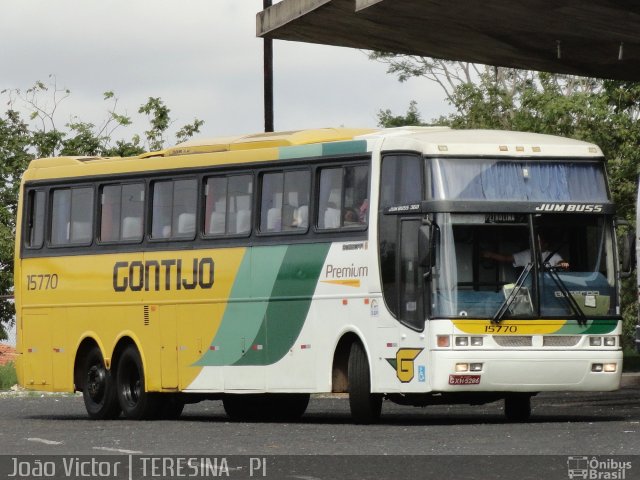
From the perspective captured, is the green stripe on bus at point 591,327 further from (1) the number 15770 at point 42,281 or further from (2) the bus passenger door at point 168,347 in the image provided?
(1) the number 15770 at point 42,281

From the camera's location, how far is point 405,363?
63.3 feet

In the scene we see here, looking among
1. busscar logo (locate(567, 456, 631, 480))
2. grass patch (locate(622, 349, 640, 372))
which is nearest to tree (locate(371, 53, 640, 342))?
grass patch (locate(622, 349, 640, 372))

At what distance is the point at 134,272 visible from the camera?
909 inches

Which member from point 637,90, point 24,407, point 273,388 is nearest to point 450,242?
point 273,388

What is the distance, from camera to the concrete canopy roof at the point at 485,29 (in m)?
24.6

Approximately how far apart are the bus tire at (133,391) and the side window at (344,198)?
3938 millimetres

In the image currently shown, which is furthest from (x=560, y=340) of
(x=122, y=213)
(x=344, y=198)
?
(x=122, y=213)

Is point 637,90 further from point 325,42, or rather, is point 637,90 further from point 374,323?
point 374,323

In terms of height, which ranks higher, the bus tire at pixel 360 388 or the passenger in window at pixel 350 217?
the passenger in window at pixel 350 217

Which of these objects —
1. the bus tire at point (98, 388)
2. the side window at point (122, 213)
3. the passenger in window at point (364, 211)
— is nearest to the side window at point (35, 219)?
the side window at point (122, 213)

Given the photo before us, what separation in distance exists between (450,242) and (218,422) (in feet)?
15.1

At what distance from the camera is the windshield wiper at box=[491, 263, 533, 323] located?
1908 centimetres

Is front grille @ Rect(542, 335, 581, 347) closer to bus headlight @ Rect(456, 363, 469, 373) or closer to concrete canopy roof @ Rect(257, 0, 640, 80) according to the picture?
bus headlight @ Rect(456, 363, 469, 373)

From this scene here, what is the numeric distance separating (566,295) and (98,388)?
7.15 m
